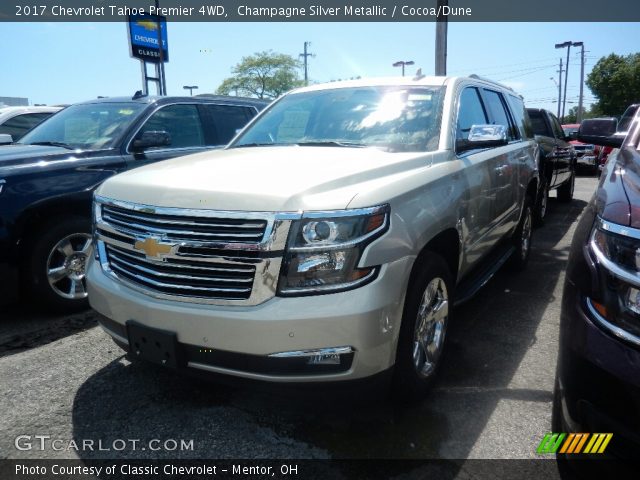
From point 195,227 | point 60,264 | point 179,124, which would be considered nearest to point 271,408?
point 195,227

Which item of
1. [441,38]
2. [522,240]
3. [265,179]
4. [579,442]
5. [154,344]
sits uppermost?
[441,38]

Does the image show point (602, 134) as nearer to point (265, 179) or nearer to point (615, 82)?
point (265, 179)

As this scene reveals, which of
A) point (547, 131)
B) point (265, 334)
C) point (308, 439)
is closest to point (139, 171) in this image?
point (265, 334)

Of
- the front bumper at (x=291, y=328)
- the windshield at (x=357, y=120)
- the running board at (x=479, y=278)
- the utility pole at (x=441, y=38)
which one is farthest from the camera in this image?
the utility pole at (x=441, y=38)

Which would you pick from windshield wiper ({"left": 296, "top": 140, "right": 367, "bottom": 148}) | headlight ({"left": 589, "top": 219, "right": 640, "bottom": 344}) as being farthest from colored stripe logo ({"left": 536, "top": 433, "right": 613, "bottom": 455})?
windshield wiper ({"left": 296, "top": 140, "right": 367, "bottom": 148})

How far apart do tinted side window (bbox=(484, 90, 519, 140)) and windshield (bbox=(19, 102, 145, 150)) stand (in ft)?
11.2

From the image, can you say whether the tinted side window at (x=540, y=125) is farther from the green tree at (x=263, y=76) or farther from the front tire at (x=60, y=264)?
the green tree at (x=263, y=76)

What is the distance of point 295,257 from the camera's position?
2094mm

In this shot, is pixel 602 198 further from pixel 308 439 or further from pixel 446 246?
pixel 308 439

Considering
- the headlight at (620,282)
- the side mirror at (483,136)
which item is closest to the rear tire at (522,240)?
the side mirror at (483,136)

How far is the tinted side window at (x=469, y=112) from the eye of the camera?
11.2 feet

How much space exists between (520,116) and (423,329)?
12.2 ft

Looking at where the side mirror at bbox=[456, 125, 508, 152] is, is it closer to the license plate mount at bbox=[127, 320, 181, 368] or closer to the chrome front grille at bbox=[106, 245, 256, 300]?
the chrome front grille at bbox=[106, 245, 256, 300]

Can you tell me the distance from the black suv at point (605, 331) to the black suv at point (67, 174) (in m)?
3.76
